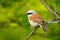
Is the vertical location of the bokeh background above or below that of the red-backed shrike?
above

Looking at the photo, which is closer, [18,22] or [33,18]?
[33,18]

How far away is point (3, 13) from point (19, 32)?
0.36 meters

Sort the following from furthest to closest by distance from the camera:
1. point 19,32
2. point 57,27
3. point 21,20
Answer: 1. point 19,32
2. point 21,20
3. point 57,27

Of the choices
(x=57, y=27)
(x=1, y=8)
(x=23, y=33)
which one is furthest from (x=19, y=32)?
(x=57, y=27)

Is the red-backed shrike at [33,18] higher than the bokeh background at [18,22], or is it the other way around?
the bokeh background at [18,22]

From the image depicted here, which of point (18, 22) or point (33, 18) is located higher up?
point (18, 22)

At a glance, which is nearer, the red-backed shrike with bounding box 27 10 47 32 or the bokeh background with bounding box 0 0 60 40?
the red-backed shrike with bounding box 27 10 47 32

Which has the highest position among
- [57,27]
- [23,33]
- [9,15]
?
[9,15]

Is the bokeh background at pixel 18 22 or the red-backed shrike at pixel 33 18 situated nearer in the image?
the red-backed shrike at pixel 33 18

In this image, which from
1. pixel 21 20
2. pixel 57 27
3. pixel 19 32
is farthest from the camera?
pixel 19 32

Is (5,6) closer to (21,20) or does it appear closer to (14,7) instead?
(14,7)

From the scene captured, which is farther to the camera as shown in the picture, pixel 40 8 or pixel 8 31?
pixel 8 31

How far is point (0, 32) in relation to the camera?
4430 mm

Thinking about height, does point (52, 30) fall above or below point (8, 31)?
below
